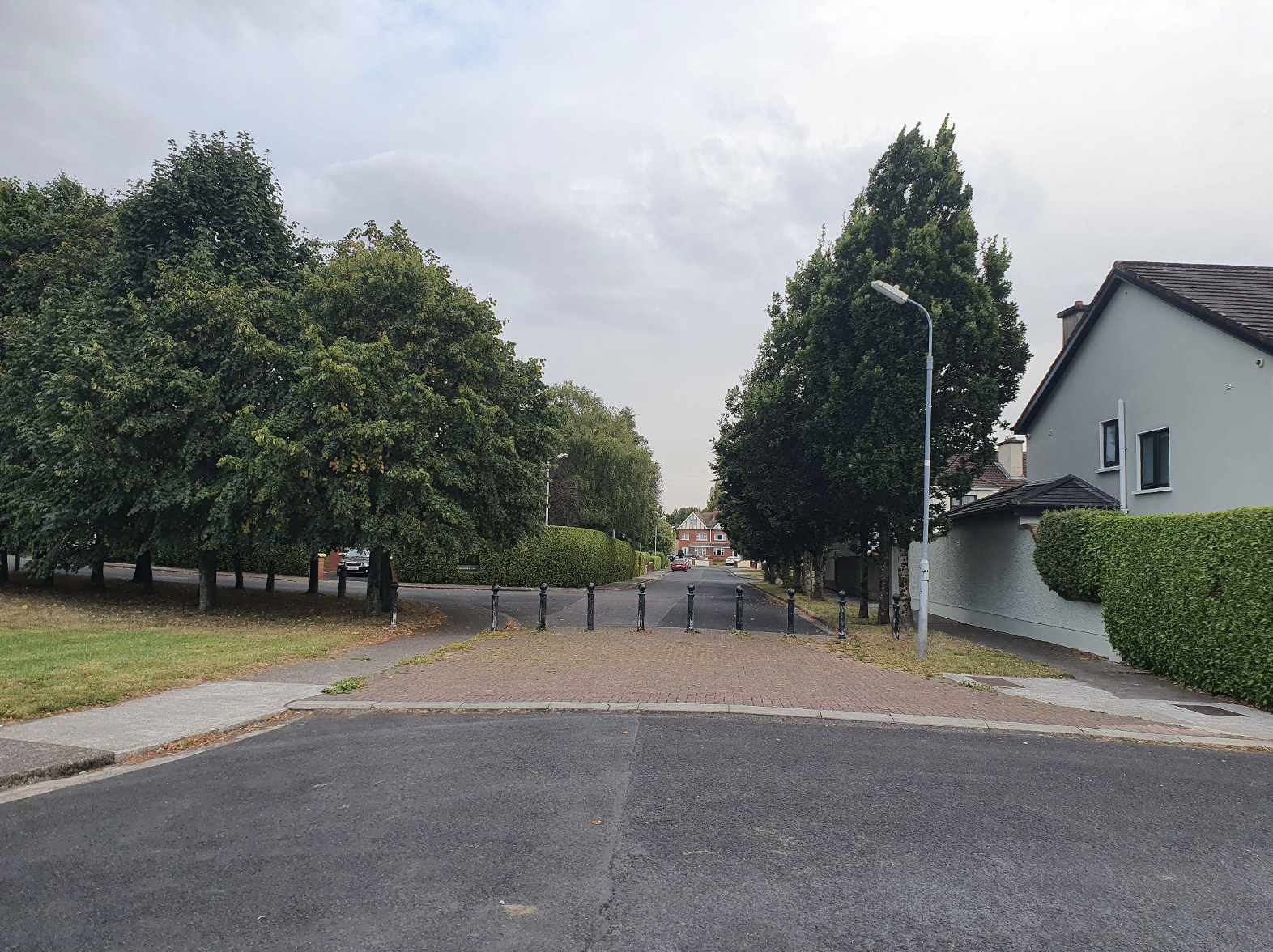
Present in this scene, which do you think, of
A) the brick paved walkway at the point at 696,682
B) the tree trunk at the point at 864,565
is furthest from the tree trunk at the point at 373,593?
the tree trunk at the point at 864,565

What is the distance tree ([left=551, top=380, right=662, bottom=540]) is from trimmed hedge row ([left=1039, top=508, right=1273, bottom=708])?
3422 centimetres

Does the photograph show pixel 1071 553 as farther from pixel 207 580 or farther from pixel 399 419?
pixel 207 580

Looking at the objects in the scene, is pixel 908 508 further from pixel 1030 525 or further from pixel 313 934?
pixel 313 934

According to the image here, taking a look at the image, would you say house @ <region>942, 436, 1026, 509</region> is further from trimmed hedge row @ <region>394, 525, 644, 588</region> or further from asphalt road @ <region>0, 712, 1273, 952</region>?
asphalt road @ <region>0, 712, 1273, 952</region>

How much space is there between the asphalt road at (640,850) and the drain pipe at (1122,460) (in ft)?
42.9

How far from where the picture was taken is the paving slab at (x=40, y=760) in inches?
241

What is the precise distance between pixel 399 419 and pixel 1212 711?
14931 millimetres

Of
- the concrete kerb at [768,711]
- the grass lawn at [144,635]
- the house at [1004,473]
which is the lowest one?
the grass lawn at [144,635]

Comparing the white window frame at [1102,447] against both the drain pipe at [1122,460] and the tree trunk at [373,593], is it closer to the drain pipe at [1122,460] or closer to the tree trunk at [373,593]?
the drain pipe at [1122,460]

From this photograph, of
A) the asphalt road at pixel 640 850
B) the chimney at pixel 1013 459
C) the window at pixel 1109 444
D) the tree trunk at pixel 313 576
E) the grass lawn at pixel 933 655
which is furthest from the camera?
the chimney at pixel 1013 459

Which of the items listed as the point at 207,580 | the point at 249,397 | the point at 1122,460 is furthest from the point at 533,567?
the point at 1122,460

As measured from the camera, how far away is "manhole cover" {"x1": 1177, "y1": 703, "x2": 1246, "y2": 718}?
9.88 meters

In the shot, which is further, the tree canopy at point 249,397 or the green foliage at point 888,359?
the green foliage at point 888,359

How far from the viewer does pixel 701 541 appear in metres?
Result: 182
